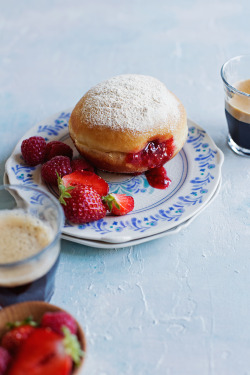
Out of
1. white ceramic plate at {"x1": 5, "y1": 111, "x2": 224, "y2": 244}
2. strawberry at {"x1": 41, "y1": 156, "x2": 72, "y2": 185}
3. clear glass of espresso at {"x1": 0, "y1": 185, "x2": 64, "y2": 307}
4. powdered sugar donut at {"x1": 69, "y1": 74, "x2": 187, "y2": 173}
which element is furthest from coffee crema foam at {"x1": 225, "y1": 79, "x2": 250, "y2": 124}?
clear glass of espresso at {"x1": 0, "y1": 185, "x2": 64, "y2": 307}

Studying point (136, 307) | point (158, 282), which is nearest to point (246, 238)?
point (158, 282)

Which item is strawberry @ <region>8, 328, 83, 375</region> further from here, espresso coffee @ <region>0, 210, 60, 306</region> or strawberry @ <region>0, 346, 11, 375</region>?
espresso coffee @ <region>0, 210, 60, 306</region>

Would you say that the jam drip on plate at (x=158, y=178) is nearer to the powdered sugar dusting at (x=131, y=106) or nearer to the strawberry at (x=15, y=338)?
the powdered sugar dusting at (x=131, y=106)

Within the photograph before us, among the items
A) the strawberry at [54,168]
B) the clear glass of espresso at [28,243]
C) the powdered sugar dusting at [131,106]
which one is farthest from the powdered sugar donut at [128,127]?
the clear glass of espresso at [28,243]

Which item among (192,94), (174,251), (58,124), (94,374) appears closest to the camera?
(94,374)

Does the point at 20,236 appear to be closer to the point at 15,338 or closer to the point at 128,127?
the point at 15,338

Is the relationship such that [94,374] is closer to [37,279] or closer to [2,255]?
[37,279]
